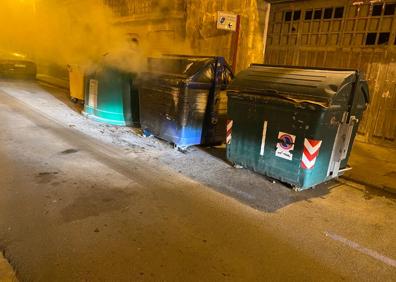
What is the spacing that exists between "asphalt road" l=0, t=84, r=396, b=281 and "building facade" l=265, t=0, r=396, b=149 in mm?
2853

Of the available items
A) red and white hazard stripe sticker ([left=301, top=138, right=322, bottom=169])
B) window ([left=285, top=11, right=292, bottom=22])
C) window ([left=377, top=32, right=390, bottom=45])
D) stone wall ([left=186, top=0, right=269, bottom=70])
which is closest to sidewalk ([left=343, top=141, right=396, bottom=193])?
red and white hazard stripe sticker ([left=301, top=138, right=322, bottom=169])

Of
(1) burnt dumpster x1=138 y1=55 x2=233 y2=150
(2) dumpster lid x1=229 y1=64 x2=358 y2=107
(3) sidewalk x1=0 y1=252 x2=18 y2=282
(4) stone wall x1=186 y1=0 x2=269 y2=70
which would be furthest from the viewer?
(4) stone wall x1=186 y1=0 x2=269 y2=70

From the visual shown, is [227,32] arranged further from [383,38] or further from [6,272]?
[6,272]

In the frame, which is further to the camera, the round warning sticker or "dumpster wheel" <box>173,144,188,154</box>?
"dumpster wheel" <box>173,144,188,154</box>

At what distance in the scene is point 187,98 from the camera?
5.79 metres

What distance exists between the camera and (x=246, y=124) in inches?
197

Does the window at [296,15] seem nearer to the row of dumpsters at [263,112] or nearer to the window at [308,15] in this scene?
the window at [308,15]

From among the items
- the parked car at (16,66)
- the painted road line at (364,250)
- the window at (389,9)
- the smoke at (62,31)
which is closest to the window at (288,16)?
the window at (389,9)

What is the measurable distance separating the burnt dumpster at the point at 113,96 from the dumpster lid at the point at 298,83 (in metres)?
3.19

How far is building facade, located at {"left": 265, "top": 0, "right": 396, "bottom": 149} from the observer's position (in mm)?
6684

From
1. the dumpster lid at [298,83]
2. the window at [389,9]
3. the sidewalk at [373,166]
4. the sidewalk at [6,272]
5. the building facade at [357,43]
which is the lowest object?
the sidewalk at [6,272]

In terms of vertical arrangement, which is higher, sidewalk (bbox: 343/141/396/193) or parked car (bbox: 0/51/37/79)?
parked car (bbox: 0/51/37/79)

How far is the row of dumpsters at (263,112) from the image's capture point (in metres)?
4.25

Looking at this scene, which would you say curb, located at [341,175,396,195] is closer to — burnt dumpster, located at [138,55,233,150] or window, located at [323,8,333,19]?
burnt dumpster, located at [138,55,233,150]
